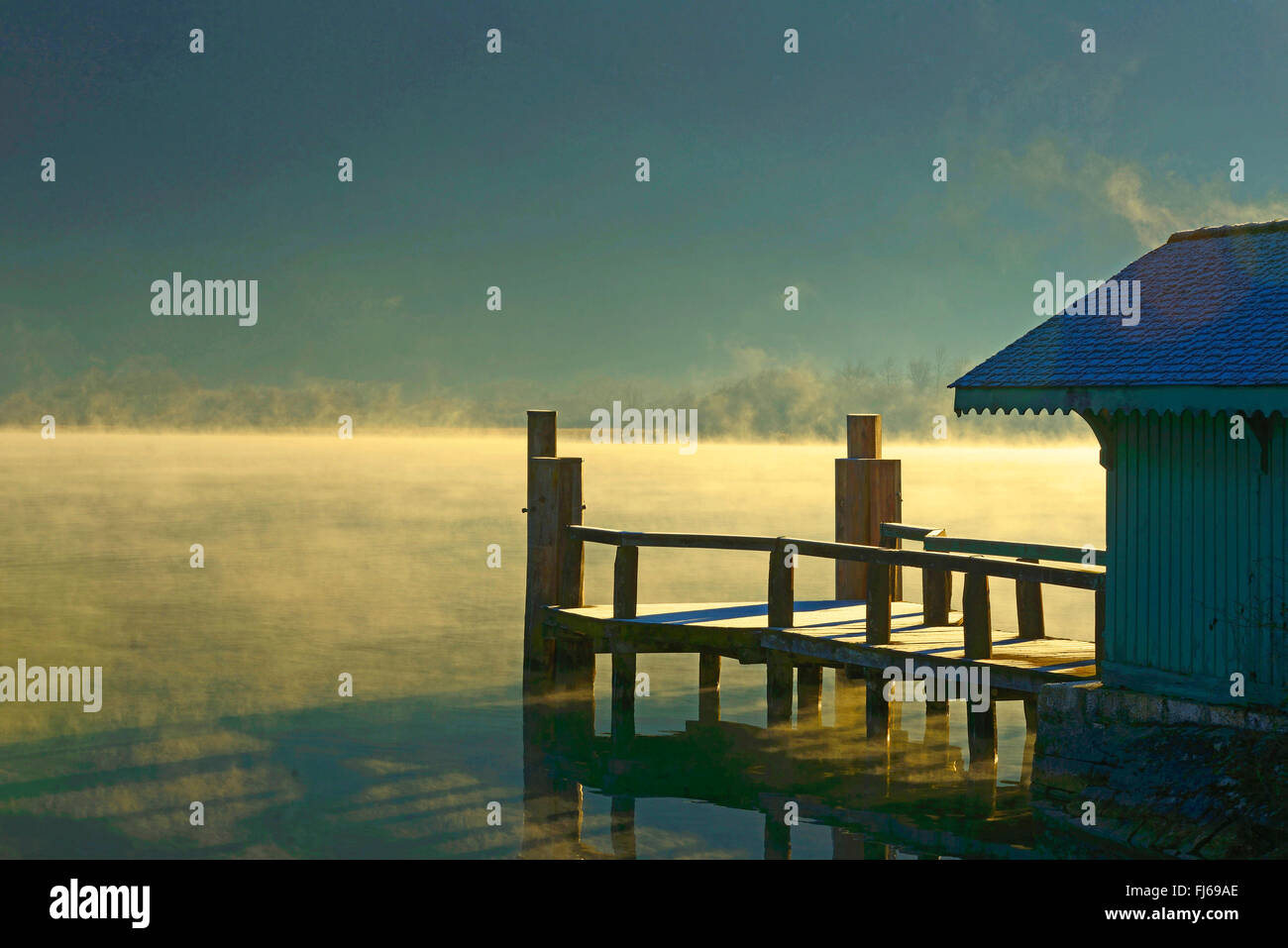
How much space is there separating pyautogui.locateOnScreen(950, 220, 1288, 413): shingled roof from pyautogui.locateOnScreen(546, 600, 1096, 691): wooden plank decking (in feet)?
8.24

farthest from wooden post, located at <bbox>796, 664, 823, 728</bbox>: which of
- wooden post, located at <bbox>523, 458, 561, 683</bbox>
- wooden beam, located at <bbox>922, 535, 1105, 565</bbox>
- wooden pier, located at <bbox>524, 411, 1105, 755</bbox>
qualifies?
wooden post, located at <bbox>523, 458, 561, 683</bbox>

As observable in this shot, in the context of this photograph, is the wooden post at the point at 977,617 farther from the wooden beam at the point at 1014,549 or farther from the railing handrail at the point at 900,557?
the wooden beam at the point at 1014,549

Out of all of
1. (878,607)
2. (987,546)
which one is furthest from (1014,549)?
(878,607)

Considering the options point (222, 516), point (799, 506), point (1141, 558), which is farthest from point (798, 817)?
point (799, 506)

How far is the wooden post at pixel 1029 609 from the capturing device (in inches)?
601

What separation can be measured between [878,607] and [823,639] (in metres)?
0.70

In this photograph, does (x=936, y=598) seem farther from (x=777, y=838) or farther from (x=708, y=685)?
(x=708, y=685)

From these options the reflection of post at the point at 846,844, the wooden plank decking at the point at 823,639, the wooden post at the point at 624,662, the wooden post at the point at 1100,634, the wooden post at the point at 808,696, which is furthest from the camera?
the wooden post at the point at 808,696

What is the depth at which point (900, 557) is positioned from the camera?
14.3 m

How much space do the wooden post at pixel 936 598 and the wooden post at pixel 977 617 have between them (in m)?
2.47

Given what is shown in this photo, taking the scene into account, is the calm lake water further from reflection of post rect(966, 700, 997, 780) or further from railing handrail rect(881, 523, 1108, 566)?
railing handrail rect(881, 523, 1108, 566)

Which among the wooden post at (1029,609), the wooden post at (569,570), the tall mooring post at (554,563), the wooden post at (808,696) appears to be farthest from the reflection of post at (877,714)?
the tall mooring post at (554,563)
